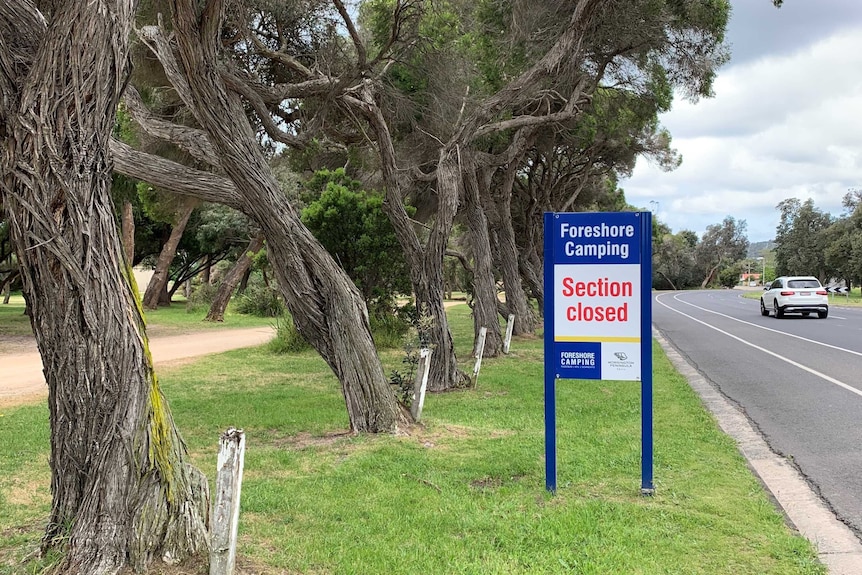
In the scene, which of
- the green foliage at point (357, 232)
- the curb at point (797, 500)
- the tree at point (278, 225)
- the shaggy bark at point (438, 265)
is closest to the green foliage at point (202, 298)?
the green foliage at point (357, 232)

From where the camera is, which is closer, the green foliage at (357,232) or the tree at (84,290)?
the tree at (84,290)

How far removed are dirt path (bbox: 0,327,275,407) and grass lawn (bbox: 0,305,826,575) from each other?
→ 154 cm

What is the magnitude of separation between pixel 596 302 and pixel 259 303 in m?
27.3

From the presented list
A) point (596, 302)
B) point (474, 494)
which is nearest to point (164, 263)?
point (474, 494)

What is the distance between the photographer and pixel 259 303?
102 ft

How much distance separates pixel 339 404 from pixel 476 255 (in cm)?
722

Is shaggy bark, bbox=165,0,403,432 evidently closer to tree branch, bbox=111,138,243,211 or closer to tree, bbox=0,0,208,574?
tree branch, bbox=111,138,243,211

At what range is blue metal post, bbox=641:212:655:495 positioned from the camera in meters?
5.30

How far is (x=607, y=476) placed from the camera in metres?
5.81

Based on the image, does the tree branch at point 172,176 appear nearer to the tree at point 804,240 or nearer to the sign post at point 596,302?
the sign post at point 596,302

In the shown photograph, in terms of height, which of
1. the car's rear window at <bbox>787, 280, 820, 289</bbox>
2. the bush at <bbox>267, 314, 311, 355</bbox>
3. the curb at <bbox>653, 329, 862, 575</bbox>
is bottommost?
the curb at <bbox>653, 329, 862, 575</bbox>

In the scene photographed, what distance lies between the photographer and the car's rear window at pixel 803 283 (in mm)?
26828

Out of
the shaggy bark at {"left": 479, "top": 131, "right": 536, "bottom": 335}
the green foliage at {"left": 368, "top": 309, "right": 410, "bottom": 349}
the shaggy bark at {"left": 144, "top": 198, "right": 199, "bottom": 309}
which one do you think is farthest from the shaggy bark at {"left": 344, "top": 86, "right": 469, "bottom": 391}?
the shaggy bark at {"left": 144, "top": 198, "right": 199, "bottom": 309}

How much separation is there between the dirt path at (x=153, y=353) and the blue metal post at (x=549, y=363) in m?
7.93
